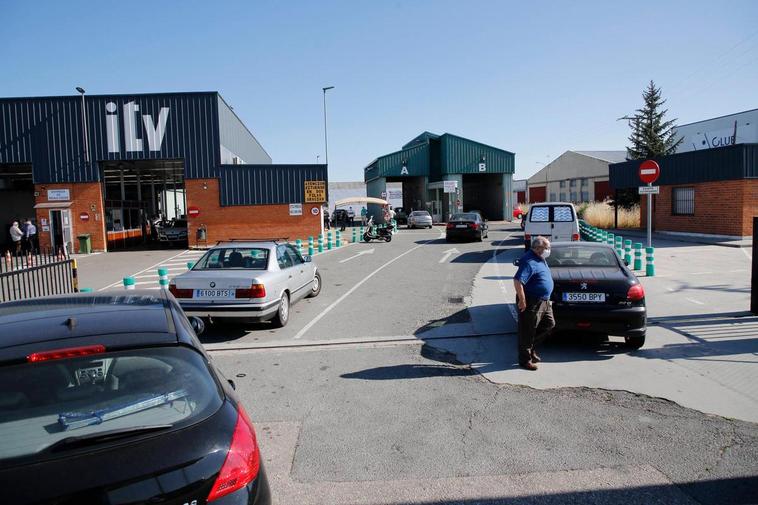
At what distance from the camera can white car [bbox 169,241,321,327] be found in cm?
878

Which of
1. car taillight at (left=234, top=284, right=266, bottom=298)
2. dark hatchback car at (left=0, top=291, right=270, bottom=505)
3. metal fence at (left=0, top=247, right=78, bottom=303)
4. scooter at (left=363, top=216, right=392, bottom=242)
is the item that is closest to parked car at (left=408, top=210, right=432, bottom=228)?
scooter at (left=363, top=216, right=392, bottom=242)

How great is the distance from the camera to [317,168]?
30.7 meters

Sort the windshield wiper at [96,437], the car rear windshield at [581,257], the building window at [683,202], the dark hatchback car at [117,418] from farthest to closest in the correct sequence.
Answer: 1. the building window at [683,202]
2. the car rear windshield at [581,257]
3. the windshield wiper at [96,437]
4. the dark hatchback car at [117,418]

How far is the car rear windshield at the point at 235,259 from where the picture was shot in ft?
31.7

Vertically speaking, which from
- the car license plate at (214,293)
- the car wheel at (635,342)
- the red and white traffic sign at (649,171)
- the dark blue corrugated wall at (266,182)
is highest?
the dark blue corrugated wall at (266,182)

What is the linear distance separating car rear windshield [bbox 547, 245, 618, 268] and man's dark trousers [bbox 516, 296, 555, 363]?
1671 millimetres

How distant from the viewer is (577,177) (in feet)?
236

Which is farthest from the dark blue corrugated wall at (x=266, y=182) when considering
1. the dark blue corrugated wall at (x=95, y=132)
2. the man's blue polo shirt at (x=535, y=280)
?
the man's blue polo shirt at (x=535, y=280)

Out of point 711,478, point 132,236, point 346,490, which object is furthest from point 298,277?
point 132,236

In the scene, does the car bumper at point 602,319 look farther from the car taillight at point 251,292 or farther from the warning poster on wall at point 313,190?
the warning poster on wall at point 313,190

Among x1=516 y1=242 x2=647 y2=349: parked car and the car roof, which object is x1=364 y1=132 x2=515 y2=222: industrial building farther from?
the car roof

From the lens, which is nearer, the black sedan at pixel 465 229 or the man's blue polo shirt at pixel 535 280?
the man's blue polo shirt at pixel 535 280

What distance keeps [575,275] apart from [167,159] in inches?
1041

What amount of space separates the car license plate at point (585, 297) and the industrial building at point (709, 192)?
1916 cm
